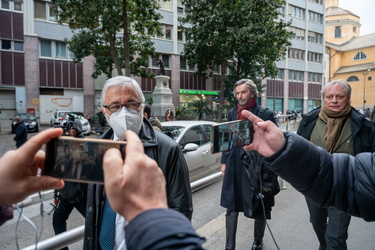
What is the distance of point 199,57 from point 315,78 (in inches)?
1060

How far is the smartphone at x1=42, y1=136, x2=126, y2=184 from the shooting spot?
0.99 m

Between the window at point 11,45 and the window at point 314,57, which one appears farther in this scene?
the window at point 314,57

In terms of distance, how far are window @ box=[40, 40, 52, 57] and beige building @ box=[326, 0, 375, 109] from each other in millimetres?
50423

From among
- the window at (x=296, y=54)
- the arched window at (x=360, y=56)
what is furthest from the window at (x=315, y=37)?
the arched window at (x=360, y=56)

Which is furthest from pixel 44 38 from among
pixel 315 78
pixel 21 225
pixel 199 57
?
pixel 315 78

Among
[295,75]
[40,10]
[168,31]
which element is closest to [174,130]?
[40,10]

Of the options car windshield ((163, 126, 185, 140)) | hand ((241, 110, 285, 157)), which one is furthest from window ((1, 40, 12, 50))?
hand ((241, 110, 285, 157))

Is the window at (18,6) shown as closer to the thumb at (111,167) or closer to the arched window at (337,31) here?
the thumb at (111,167)

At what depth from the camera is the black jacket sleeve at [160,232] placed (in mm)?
701

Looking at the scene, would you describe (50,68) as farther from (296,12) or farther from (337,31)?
(337,31)

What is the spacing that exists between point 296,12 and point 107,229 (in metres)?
44.8

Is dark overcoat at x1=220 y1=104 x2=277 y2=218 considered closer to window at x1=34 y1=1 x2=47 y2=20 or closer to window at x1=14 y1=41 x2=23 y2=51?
window at x1=14 y1=41 x2=23 y2=51

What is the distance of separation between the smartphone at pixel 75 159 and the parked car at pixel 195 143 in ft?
15.0

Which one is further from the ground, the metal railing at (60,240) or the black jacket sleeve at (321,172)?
the black jacket sleeve at (321,172)
